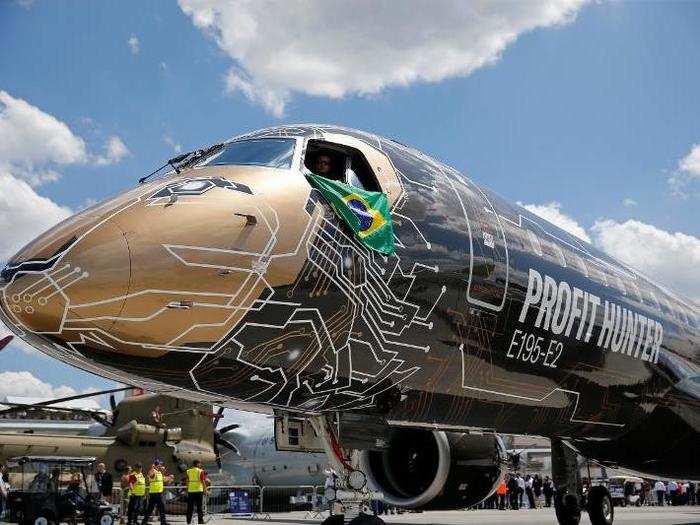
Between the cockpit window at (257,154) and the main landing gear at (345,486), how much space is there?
2.32 m

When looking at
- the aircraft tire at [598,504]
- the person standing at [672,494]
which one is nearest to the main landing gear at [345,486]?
the aircraft tire at [598,504]

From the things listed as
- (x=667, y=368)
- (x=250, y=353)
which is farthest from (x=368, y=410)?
(x=667, y=368)

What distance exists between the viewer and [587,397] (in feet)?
29.6

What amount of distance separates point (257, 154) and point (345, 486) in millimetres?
2885

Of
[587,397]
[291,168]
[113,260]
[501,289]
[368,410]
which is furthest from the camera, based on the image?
[587,397]

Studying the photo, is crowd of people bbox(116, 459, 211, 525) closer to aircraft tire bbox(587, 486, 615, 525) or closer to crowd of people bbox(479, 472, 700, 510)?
aircraft tire bbox(587, 486, 615, 525)

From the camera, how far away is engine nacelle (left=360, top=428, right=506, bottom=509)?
9.46 metres

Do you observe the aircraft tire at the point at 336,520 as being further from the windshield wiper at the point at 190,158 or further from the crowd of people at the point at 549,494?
the crowd of people at the point at 549,494

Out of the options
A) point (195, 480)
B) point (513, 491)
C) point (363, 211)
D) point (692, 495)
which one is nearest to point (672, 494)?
point (692, 495)

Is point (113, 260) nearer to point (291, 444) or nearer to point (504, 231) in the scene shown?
point (291, 444)

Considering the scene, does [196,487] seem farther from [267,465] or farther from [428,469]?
[267,465]

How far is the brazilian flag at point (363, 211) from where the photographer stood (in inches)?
236

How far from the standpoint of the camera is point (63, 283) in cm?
470

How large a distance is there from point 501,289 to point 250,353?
9.68ft
